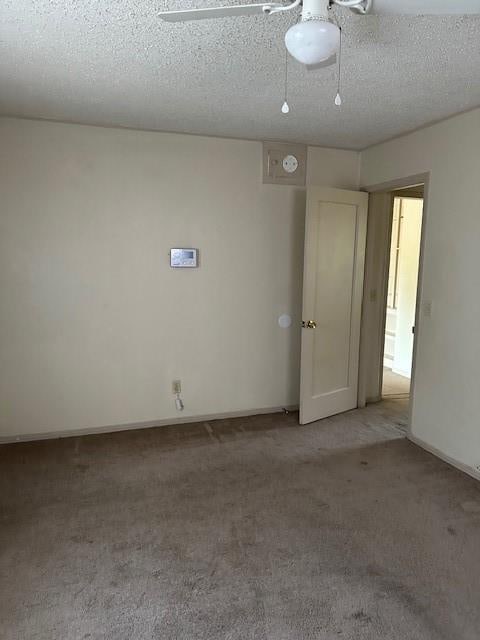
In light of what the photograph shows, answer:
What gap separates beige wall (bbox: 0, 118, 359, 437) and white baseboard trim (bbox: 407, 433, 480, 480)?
125 cm

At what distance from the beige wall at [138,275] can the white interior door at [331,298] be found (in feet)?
1.15

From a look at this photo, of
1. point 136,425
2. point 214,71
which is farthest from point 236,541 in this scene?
point 214,71

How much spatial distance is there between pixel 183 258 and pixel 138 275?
1.31 feet

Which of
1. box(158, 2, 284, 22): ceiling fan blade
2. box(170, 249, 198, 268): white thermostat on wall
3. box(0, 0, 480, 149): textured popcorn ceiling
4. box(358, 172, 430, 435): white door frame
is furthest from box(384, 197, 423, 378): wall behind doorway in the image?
box(158, 2, 284, 22): ceiling fan blade

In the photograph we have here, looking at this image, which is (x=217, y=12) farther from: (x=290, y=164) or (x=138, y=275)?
(x=290, y=164)

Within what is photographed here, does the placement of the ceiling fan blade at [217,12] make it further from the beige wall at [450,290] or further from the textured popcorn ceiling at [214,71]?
the beige wall at [450,290]

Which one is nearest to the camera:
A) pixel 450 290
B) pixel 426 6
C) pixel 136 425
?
pixel 426 6

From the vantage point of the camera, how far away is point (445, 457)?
10.5 ft

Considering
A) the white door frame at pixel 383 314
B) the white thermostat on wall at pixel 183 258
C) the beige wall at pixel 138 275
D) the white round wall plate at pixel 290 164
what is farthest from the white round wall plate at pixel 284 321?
the white round wall plate at pixel 290 164

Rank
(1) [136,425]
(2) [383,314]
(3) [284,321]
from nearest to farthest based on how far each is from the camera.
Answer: (1) [136,425], (3) [284,321], (2) [383,314]

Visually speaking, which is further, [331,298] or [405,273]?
[405,273]

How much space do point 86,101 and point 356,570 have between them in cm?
315

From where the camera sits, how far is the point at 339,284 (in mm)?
3943

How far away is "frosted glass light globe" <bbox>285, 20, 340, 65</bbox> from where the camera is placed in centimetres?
134
